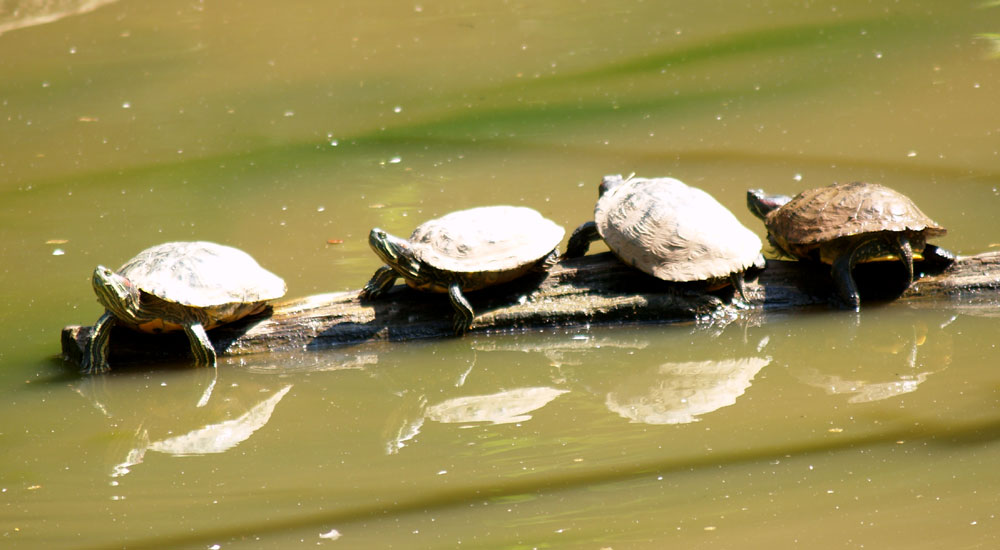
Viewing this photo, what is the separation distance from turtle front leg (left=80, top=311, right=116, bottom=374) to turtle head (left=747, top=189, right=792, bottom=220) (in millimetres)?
3358

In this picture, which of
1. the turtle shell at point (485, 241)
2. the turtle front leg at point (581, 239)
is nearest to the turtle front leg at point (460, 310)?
the turtle shell at point (485, 241)

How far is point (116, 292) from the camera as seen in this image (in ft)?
14.5

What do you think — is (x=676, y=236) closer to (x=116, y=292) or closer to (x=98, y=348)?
(x=116, y=292)

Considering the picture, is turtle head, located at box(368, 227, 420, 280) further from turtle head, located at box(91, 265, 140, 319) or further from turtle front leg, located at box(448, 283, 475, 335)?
turtle head, located at box(91, 265, 140, 319)

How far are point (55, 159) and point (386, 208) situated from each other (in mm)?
3145

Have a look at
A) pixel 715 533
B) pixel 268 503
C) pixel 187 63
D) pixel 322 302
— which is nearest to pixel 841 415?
pixel 715 533

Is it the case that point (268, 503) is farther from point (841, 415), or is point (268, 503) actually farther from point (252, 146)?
point (252, 146)

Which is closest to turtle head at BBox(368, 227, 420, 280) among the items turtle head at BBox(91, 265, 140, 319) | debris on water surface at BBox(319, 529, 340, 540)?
turtle head at BBox(91, 265, 140, 319)

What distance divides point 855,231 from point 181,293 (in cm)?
312

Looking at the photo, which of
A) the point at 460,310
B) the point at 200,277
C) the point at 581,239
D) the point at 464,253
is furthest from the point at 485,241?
the point at 200,277

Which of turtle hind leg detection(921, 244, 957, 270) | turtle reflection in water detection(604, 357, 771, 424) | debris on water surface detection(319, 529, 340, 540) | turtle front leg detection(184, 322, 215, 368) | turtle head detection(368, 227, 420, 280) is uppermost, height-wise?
turtle head detection(368, 227, 420, 280)

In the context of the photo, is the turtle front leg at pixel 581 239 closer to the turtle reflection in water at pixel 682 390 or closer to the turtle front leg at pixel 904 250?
the turtle reflection in water at pixel 682 390

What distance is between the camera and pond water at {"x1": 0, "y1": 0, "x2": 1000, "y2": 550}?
335 cm

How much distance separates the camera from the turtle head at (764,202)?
17.7 feet
